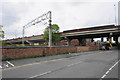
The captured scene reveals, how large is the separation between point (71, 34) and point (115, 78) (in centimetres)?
4847

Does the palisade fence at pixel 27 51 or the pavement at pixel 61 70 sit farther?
the palisade fence at pixel 27 51

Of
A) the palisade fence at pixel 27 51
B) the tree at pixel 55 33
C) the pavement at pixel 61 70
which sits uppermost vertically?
the tree at pixel 55 33

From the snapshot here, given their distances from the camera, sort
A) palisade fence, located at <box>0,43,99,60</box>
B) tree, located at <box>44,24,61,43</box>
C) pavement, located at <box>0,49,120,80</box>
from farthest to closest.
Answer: tree, located at <box>44,24,61,43</box> < palisade fence, located at <box>0,43,99,60</box> < pavement, located at <box>0,49,120,80</box>

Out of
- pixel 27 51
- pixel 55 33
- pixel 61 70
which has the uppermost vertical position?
pixel 55 33

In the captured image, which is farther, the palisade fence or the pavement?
the palisade fence

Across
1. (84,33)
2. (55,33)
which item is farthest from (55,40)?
(84,33)

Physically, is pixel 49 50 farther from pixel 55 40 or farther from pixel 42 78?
pixel 55 40

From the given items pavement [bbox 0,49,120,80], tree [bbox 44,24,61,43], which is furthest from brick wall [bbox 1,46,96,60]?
tree [bbox 44,24,61,43]

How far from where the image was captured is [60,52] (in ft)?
86.7

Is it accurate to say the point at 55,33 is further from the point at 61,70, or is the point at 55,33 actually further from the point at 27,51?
the point at 61,70

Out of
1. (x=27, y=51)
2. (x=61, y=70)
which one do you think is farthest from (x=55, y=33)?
(x=61, y=70)

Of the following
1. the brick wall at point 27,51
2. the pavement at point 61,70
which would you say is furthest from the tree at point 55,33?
the pavement at point 61,70

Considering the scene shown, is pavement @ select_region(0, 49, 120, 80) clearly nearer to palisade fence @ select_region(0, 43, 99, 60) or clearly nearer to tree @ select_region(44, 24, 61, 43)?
palisade fence @ select_region(0, 43, 99, 60)

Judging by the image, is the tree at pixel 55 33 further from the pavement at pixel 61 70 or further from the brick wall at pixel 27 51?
the pavement at pixel 61 70
